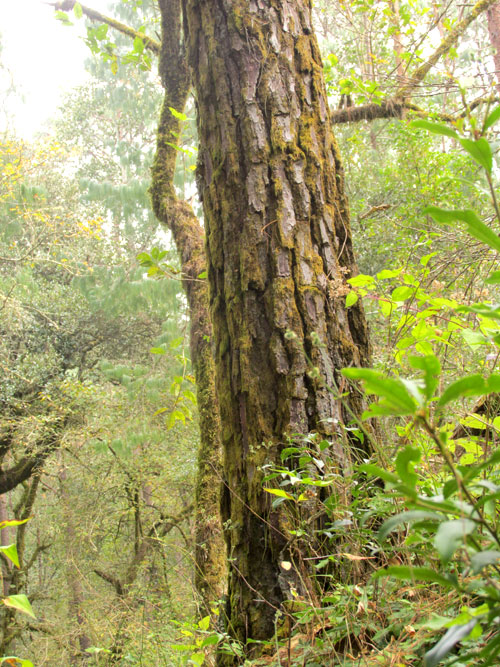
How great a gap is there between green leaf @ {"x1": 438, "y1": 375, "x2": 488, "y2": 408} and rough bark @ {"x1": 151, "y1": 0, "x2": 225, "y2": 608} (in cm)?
181

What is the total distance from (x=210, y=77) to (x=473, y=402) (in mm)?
1144

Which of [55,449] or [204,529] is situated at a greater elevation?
[55,449]

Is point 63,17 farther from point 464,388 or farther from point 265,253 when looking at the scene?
point 464,388

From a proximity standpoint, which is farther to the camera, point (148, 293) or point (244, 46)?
point (148, 293)

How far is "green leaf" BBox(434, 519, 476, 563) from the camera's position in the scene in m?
0.33

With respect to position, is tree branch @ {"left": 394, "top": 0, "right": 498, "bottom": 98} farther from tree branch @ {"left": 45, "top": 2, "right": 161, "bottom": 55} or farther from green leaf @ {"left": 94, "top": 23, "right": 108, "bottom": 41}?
green leaf @ {"left": 94, "top": 23, "right": 108, "bottom": 41}

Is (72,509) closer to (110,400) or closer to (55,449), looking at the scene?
(55,449)

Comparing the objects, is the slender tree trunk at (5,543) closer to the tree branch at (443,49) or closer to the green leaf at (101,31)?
the green leaf at (101,31)

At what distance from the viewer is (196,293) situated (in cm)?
293

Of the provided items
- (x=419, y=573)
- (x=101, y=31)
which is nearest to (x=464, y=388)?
(x=419, y=573)

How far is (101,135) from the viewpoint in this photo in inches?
447

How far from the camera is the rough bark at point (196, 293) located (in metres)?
2.32

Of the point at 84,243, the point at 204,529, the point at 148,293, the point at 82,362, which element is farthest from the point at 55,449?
the point at 204,529

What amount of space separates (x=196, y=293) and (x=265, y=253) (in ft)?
5.76
